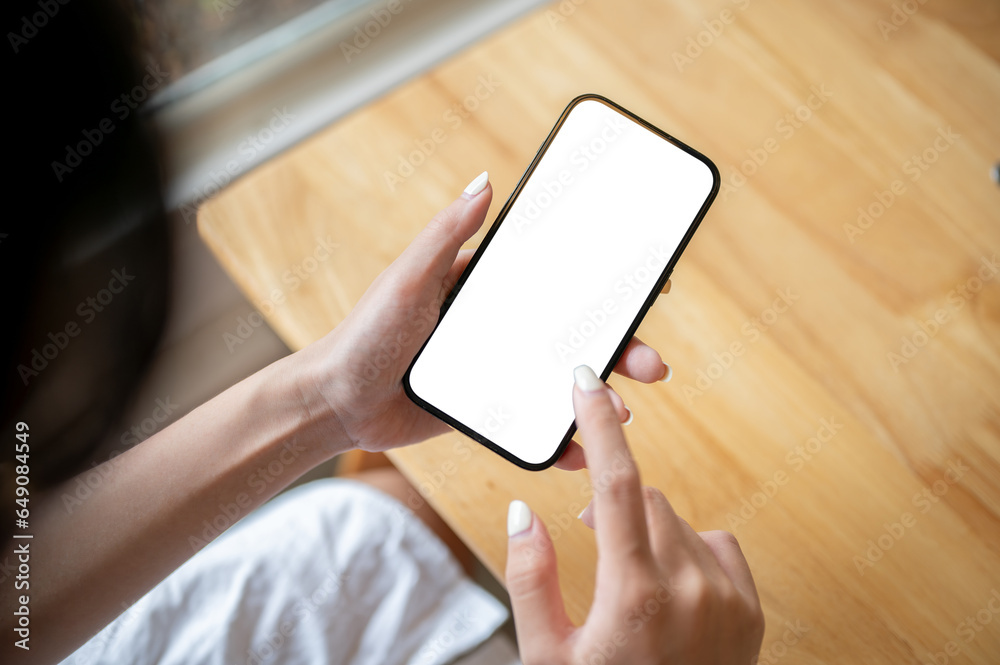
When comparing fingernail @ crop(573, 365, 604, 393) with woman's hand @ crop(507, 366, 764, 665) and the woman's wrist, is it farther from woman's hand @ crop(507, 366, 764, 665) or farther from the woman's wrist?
the woman's wrist

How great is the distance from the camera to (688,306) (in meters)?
0.61

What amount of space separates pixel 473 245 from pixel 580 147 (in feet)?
0.66

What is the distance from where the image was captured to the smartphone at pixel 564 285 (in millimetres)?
548

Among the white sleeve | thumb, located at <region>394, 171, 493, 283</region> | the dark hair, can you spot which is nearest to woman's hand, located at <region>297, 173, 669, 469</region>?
thumb, located at <region>394, 171, 493, 283</region>

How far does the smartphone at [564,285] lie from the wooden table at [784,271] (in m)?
0.06

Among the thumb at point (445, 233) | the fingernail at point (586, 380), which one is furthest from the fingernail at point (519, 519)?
the thumb at point (445, 233)

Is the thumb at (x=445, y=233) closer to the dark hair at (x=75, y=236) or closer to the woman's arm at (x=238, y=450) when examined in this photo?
the woman's arm at (x=238, y=450)

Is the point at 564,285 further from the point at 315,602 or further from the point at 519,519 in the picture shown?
the point at 315,602

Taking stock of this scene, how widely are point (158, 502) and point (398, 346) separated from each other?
28cm

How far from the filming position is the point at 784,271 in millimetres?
615

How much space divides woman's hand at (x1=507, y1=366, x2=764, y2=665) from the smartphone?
0.30ft

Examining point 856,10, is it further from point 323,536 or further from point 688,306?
point 323,536

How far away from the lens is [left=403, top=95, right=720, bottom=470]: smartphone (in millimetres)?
548

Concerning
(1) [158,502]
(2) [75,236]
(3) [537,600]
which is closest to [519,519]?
(3) [537,600]
